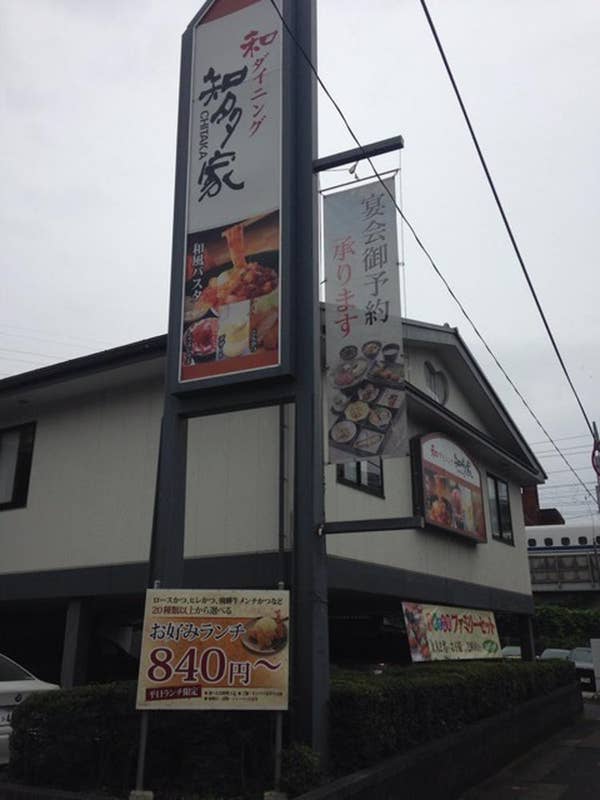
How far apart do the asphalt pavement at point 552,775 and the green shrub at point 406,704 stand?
811mm

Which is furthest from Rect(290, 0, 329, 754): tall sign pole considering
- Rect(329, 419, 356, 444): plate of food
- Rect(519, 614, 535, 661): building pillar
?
Rect(519, 614, 535, 661): building pillar

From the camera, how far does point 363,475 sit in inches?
452

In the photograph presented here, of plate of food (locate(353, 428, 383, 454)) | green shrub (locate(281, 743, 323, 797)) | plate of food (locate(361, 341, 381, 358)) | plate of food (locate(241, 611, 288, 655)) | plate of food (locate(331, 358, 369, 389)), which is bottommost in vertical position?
green shrub (locate(281, 743, 323, 797))

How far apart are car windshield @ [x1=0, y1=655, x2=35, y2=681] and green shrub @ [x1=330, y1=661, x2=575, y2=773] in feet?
12.5

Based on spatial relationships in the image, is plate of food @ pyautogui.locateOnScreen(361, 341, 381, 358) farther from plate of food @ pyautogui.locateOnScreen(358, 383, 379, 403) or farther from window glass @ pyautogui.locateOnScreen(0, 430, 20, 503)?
window glass @ pyautogui.locateOnScreen(0, 430, 20, 503)

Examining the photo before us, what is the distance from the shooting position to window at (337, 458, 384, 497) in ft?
35.6

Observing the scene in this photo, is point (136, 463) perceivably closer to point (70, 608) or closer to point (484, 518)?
point (70, 608)

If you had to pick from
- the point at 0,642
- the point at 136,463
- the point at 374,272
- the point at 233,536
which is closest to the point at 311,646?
the point at 233,536

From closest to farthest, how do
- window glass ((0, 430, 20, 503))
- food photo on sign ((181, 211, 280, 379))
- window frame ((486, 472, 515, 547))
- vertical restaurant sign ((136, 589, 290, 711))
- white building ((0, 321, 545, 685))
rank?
1. vertical restaurant sign ((136, 589, 290, 711))
2. food photo on sign ((181, 211, 280, 379))
3. white building ((0, 321, 545, 685))
4. window glass ((0, 430, 20, 503))
5. window frame ((486, 472, 515, 547))

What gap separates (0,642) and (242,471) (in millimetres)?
8493

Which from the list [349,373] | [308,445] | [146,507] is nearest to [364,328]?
[349,373]

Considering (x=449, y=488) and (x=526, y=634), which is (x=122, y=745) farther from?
(x=526, y=634)

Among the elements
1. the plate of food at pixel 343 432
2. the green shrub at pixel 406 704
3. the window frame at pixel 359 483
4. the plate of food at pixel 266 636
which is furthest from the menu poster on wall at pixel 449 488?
the plate of food at pixel 266 636

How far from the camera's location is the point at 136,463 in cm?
1159
